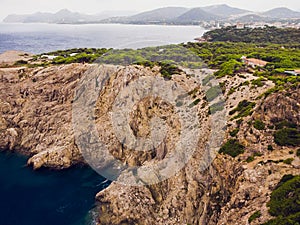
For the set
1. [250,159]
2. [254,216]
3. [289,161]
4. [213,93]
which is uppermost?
[213,93]

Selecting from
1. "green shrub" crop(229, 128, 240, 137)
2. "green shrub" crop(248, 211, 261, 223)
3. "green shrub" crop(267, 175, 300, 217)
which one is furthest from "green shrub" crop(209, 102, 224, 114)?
"green shrub" crop(248, 211, 261, 223)

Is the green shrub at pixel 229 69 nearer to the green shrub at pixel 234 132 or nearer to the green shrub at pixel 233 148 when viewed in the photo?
the green shrub at pixel 234 132

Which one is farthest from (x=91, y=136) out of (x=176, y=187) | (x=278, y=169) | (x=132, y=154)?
(x=278, y=169)

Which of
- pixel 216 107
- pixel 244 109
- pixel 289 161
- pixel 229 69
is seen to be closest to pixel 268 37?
pixel 229 69

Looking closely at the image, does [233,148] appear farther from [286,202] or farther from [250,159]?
[286,202]

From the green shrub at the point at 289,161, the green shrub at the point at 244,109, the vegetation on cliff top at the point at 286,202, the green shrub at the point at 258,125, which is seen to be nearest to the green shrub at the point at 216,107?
the green shrub at the point at 244,109
